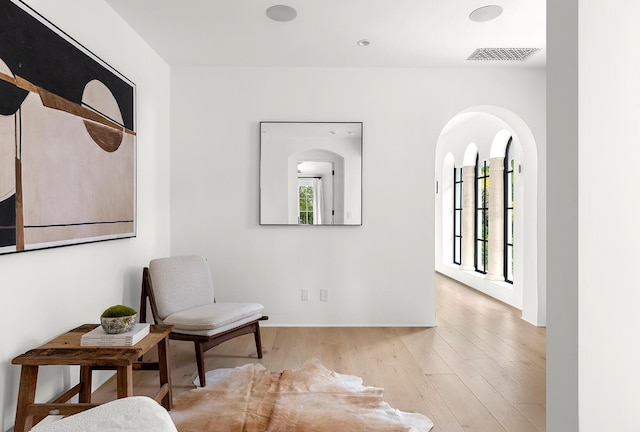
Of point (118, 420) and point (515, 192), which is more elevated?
point (515, 192)

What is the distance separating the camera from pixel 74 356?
6.00ft

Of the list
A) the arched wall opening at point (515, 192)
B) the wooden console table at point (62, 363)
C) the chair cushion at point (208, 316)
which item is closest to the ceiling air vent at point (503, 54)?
the arched wall opening at point (515, 192)

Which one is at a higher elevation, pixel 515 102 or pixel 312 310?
pixel 515 102

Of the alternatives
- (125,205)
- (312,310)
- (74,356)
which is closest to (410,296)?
(312,310)

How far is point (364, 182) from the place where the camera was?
4.02m

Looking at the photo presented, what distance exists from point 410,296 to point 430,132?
160cm

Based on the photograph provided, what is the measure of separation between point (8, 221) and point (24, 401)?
2.55 ft

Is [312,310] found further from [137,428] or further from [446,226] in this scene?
[446,226]

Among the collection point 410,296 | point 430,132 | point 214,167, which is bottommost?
point 410,296

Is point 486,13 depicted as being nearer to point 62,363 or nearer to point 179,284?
point 179,284

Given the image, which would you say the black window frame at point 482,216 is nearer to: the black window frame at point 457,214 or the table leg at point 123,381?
the black window frame at point 457,214
